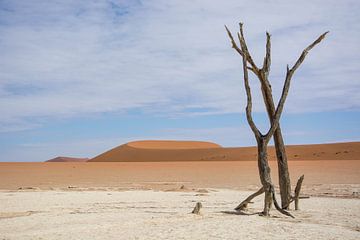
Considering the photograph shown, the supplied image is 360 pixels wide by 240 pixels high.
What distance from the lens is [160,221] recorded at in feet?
35.2

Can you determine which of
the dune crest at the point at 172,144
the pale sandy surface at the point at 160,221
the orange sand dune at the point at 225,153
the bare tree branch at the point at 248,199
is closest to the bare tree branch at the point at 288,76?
the bare tree branch at the point at 248,199

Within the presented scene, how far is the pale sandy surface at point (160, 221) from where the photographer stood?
9.40 metres

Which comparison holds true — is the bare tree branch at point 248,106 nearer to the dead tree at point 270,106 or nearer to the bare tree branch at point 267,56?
the dead tree at point 270,106

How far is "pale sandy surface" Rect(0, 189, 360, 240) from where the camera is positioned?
9.40 m

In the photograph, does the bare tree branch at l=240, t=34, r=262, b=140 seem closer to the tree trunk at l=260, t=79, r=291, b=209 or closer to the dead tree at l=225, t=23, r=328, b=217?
the dead tree at l=225, t=23, r=328, b=217

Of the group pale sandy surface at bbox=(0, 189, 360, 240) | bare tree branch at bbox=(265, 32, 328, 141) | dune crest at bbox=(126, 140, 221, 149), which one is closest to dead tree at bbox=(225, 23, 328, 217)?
bare tree branch at bbox=(265, 32, 328, 141)

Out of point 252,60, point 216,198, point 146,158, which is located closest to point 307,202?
point 216,198

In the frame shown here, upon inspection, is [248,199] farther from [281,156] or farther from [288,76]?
[288,76]

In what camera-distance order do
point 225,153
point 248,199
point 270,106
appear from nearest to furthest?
1. point 248,199
2. point 270,106
3. point 225,153

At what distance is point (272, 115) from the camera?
13023mm

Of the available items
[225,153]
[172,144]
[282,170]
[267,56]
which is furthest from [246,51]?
[172,144]

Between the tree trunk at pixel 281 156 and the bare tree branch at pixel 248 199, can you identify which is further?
the tree trunk at pixel 281 156

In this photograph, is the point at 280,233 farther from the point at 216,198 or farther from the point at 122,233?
the point at 216,198

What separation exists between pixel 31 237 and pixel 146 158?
65.7m
